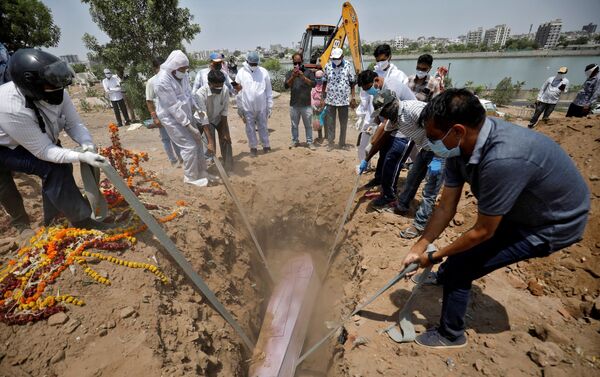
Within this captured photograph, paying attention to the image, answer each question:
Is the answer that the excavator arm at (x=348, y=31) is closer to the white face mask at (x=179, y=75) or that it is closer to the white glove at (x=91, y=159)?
the white face mask at (x=179, y=75)

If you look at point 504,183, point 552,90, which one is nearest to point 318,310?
point 504,183

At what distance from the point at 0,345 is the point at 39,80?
1914 millimetres

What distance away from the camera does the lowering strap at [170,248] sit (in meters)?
2.28

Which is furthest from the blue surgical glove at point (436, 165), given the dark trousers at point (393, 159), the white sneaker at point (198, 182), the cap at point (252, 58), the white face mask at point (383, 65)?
the cap at point (252, 58)

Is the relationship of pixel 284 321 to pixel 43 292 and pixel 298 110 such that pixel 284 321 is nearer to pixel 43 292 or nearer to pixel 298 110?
pixel 43 292

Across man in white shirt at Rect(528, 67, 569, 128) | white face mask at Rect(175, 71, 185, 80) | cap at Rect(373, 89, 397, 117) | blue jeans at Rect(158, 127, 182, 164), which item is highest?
white face mask at Rect(175, 71, 185, 80)

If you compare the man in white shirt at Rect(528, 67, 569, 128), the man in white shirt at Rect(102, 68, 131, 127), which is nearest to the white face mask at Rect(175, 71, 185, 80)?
the man in white shirt at Rect(102, 68, 131, 127)

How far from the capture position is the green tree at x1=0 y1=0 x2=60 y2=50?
13406mm

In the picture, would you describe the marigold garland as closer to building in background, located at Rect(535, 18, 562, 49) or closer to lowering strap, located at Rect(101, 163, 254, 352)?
lowering strap, located at Rect(101, 163, 254, 352)

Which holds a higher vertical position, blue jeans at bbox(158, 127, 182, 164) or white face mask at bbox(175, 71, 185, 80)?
white face mask at bbox(175, 71, 185, 80)

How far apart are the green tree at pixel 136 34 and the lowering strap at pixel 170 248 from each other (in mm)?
8909

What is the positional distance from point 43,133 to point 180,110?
185 centimetres

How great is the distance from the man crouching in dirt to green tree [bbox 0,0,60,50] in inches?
733

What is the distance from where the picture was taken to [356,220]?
424 cm
